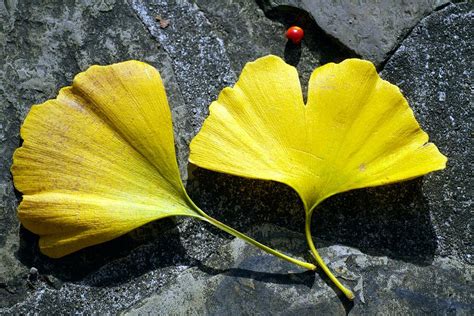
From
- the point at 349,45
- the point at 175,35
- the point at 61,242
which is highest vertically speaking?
the point at 349,45

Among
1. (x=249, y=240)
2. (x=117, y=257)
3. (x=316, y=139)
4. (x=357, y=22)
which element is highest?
(x=357, y=22)

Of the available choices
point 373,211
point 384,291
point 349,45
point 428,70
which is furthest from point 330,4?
point 384,291

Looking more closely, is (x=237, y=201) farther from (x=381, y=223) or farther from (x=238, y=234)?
(x=381, y=223)

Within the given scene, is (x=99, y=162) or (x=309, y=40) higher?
(x=309, y=40)

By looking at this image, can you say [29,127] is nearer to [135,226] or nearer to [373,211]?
[135,226]

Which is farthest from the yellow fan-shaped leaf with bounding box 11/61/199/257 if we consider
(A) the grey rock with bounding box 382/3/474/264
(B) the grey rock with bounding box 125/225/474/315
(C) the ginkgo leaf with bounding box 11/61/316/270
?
(A) the grey rock with bounding box 382/3/474/264

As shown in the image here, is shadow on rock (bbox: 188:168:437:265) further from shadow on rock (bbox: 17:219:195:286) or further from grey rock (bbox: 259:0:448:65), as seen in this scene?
grey rock (bbox: 259:0:448:65)

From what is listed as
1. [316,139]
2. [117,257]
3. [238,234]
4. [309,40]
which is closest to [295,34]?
[309,40]
